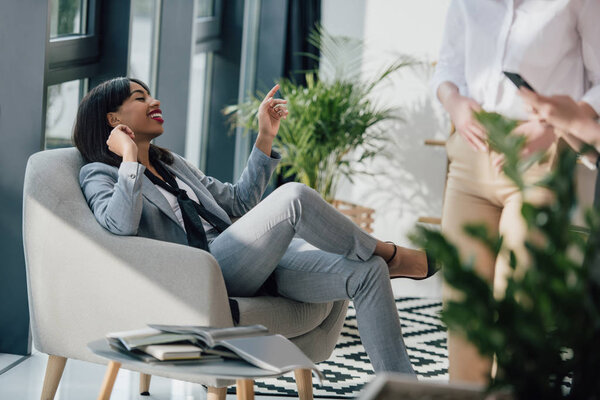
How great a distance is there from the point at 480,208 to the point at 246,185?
1290mm

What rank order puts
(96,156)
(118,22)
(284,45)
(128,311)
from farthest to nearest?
(284,45), (118,22), (96,156), (128,311)

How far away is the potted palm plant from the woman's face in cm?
160

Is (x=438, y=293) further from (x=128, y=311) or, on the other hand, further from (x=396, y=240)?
(x=128, y=311)

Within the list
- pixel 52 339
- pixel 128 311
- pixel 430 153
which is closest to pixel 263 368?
pixel 128 311

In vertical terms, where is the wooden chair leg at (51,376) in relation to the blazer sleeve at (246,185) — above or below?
below

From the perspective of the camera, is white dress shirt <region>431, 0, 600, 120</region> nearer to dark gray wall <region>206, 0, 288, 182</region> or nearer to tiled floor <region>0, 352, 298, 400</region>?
tiled floor <region>0, 352, 298, 400</region>

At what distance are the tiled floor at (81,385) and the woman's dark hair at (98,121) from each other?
762 mm

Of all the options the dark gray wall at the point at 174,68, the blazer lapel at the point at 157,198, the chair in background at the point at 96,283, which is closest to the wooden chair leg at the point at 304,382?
the chair in background at the point at 96,283

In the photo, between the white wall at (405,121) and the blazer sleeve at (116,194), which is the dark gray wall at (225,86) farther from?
the blazer sleeve at (116,194)

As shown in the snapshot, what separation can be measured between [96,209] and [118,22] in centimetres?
145

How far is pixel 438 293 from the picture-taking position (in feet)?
16.3

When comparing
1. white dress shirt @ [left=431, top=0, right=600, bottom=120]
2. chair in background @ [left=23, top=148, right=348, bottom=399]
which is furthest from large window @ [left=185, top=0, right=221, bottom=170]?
white dress shirt @ [left=431, top=0, right=600, bottom=120]

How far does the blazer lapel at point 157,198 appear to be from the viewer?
8.22 ft

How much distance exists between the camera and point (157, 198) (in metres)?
2.52
